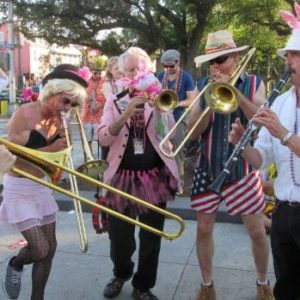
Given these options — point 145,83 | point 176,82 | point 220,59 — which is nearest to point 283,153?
point 220,59

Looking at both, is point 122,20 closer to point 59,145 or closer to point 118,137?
point 118,137

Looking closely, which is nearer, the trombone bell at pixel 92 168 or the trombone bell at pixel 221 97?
the trombone bell at pixel 221 97

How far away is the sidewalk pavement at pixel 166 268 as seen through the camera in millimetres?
3582

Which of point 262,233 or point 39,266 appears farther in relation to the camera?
point 262,233

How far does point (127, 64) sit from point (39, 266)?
1399 mm

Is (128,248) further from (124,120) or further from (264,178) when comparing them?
(264,178)

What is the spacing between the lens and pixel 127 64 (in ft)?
10.4

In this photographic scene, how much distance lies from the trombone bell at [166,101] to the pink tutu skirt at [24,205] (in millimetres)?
916

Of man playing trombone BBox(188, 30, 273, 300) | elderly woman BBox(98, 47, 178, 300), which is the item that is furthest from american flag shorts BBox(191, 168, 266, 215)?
elderly woman BBox(98, 47, 178, 300)

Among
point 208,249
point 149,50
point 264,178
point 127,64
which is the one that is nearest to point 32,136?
point 127,64

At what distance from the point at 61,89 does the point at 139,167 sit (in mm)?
732

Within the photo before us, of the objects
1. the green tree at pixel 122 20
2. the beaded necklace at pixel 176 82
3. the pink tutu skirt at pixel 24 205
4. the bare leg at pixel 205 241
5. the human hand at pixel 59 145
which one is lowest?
the bare leg at pixel 205 241

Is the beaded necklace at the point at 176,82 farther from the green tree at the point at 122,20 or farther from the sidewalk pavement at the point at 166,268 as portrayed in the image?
the green tree at the point at 122,20

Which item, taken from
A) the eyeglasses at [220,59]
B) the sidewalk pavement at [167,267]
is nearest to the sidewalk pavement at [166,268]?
the sidewalk pavement at [167,267]
